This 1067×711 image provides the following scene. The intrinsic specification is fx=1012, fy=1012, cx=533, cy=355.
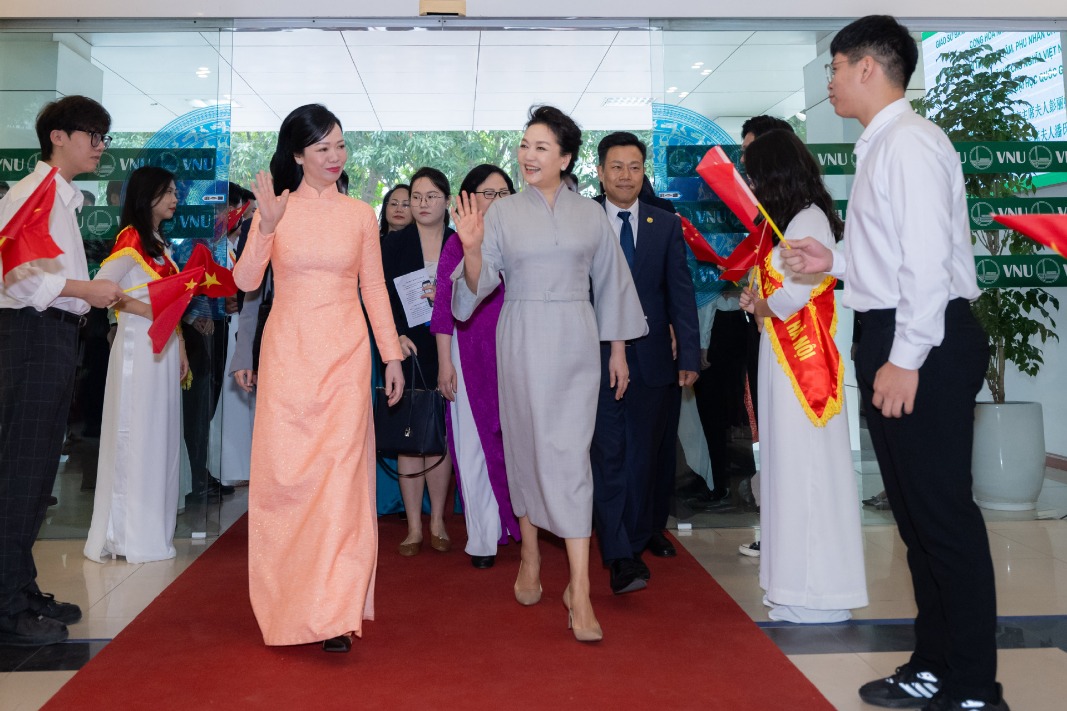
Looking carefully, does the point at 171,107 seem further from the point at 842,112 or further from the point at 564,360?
the point at 842,112

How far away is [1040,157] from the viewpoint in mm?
5480

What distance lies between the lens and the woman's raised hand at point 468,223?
10.8 feet

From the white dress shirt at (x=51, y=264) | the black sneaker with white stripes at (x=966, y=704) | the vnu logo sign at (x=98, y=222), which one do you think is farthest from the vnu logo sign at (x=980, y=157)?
the vnu logo sign at (x=98, y=222)

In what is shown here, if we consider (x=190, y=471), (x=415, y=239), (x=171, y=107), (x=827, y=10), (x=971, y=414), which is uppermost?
(x=827, y=10)

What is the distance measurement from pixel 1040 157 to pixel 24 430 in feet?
16.7

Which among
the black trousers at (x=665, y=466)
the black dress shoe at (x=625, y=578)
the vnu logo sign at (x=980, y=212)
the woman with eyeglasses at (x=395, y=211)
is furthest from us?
the woman with eyeglasses at (x=395, y=211)

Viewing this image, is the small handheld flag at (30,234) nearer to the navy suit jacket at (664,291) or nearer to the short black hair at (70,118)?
the short black hair at (70,118)

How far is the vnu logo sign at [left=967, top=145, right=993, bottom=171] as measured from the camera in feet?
17.9

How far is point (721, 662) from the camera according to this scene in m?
3.08

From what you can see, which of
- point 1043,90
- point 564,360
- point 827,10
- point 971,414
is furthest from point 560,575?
point 1043,90

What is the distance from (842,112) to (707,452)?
9.30 ft

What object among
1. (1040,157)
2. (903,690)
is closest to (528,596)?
(903,690)

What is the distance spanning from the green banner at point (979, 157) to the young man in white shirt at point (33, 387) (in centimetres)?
303

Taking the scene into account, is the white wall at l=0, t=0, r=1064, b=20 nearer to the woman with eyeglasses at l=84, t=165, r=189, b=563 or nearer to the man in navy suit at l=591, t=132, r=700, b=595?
the woman with eyeglasses at l=84, t=165, r=189, b=563
